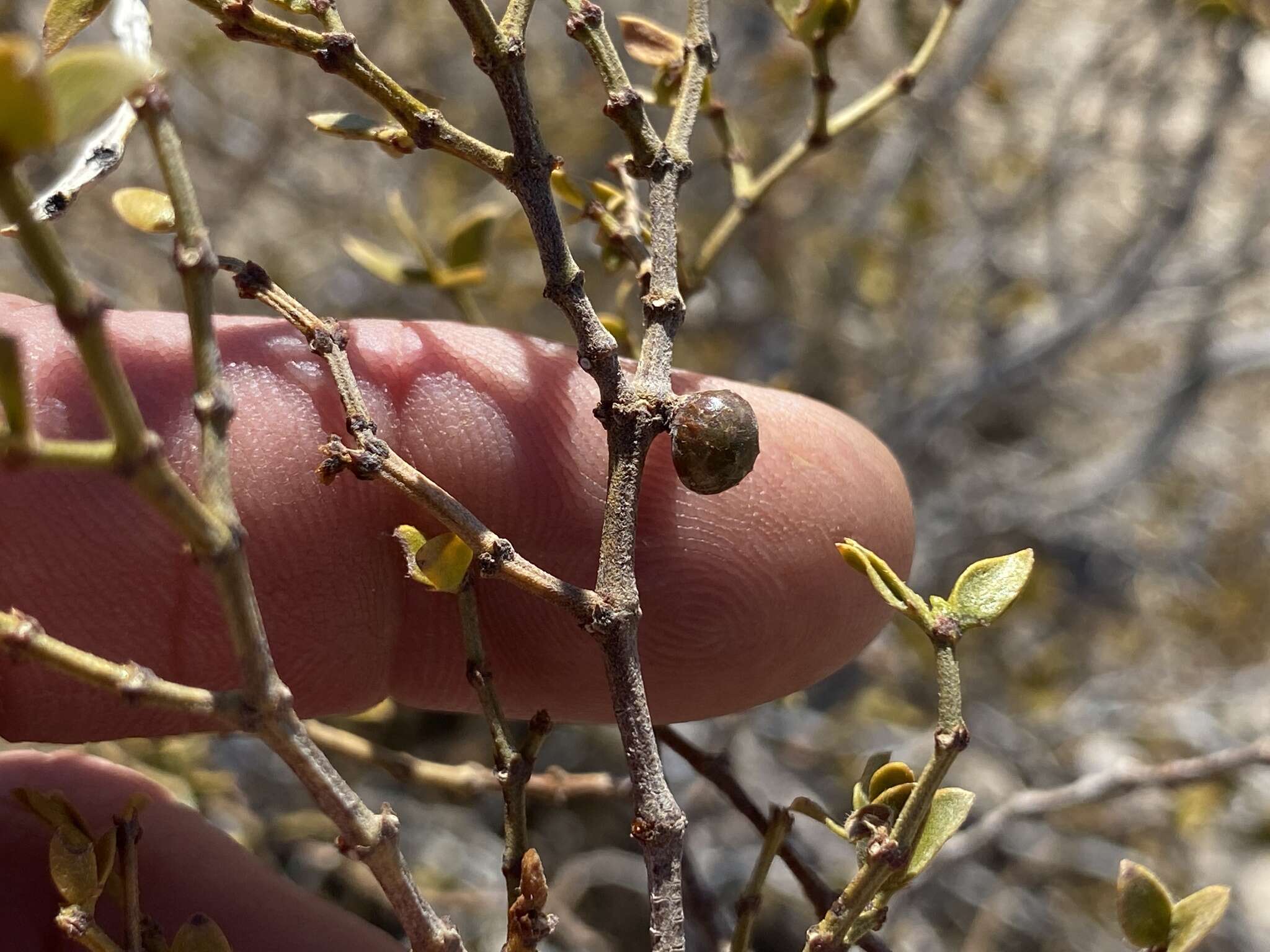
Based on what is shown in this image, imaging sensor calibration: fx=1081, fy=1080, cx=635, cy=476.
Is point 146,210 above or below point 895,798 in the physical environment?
Result: above

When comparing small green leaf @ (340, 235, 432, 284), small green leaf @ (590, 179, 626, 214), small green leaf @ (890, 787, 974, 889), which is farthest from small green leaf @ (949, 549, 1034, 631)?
small green leaf @ (340, 235, 432, 284)

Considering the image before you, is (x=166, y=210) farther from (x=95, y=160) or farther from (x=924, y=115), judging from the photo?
(x=924, y=115)

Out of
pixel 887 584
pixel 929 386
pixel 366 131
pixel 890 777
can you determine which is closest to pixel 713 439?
pixel 887 584

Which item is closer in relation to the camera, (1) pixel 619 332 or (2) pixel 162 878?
(1) pixel 619 332

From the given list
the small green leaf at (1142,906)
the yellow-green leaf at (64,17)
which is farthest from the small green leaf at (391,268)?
the small green leaf at (1142,906)

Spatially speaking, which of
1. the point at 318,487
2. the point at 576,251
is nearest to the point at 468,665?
the point at 318,487

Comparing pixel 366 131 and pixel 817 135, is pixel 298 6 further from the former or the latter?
pixel 817 135

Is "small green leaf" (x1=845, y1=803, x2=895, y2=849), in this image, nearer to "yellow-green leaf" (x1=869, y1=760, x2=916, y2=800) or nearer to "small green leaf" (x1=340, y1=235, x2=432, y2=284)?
"yellow-green leaf" (x1=869, y1=760, x2=916, y2=800)
